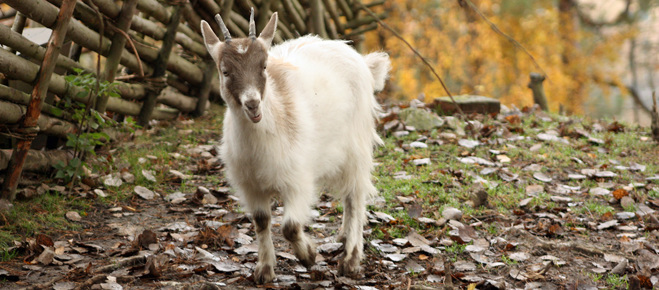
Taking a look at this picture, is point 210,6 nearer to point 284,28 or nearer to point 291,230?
point 284,28

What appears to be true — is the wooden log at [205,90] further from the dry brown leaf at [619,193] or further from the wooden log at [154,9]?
the dry brown leaf at [619,193]

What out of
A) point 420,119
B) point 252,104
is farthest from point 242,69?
point 420,119

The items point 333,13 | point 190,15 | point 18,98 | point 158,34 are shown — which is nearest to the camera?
point 18,98

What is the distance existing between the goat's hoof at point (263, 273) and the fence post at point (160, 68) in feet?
11.3

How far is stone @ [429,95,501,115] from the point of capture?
→ 7.77 meters

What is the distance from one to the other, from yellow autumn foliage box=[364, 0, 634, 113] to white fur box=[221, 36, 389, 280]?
14.0 meters

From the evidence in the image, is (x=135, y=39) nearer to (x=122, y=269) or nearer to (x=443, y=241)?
(x=122, y=269)

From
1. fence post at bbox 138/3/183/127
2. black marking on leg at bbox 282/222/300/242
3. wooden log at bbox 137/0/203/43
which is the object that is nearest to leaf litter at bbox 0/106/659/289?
black marking on leg at bbox 282/222/300/242

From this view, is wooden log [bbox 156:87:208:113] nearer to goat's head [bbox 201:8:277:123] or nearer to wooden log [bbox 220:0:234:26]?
wooden log [bbox 220:0:234:26]

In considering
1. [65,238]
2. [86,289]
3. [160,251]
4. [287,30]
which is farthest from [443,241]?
[287,30]

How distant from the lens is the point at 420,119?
7.25 meters

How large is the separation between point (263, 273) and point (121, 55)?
9.95 ft

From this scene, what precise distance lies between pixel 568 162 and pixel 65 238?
4796 mm

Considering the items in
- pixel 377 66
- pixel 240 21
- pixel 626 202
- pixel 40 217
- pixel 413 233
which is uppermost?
pixel 240 21
